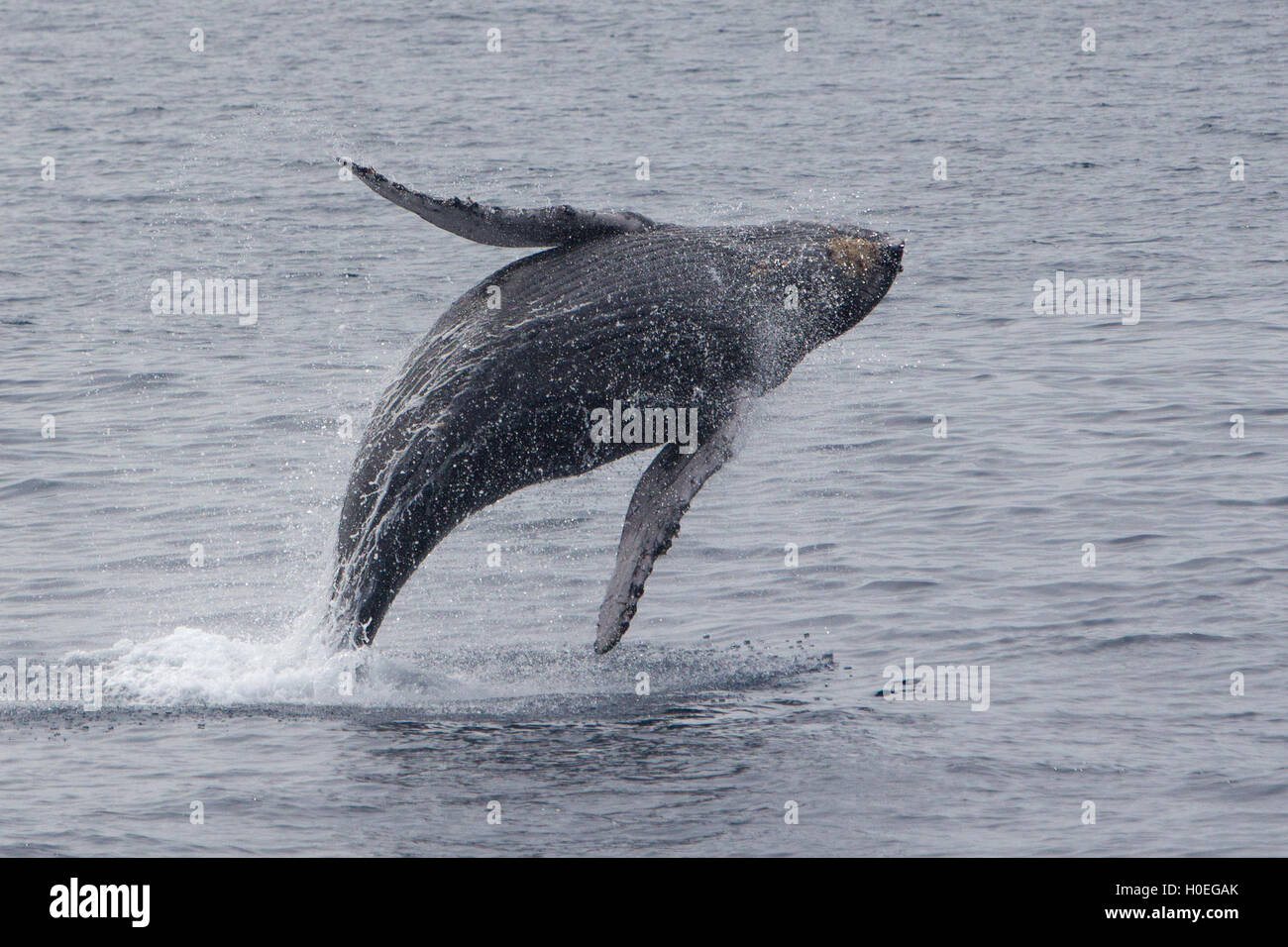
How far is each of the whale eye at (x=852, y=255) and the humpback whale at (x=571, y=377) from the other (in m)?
0.09

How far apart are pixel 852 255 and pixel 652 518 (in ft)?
9.67

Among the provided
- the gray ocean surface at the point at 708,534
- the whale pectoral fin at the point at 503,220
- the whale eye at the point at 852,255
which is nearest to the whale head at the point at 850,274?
the whale eye at the point at 852,255

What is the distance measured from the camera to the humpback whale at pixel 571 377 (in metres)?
14.0

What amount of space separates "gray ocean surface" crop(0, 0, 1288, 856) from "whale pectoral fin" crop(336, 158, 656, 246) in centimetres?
254

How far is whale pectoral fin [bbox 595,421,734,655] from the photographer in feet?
43.7

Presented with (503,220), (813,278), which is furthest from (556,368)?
(813,278)

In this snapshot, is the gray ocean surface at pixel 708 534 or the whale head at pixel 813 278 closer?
the gray ocean surface at pixel 708 534

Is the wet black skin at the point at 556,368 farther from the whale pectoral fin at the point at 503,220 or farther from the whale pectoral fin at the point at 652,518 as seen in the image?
the whale pectoral fin at the point at 652,518

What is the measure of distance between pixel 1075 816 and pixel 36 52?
198 ft

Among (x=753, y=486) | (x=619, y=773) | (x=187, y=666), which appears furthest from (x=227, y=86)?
(x=619, y=773)

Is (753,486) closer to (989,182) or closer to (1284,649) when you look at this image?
(1284,649)

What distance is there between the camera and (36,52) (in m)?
64.1

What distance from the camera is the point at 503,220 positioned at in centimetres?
1378

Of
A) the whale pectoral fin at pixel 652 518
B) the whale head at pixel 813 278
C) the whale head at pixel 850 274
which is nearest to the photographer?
the whale pectoral fin at pixel 652 518
